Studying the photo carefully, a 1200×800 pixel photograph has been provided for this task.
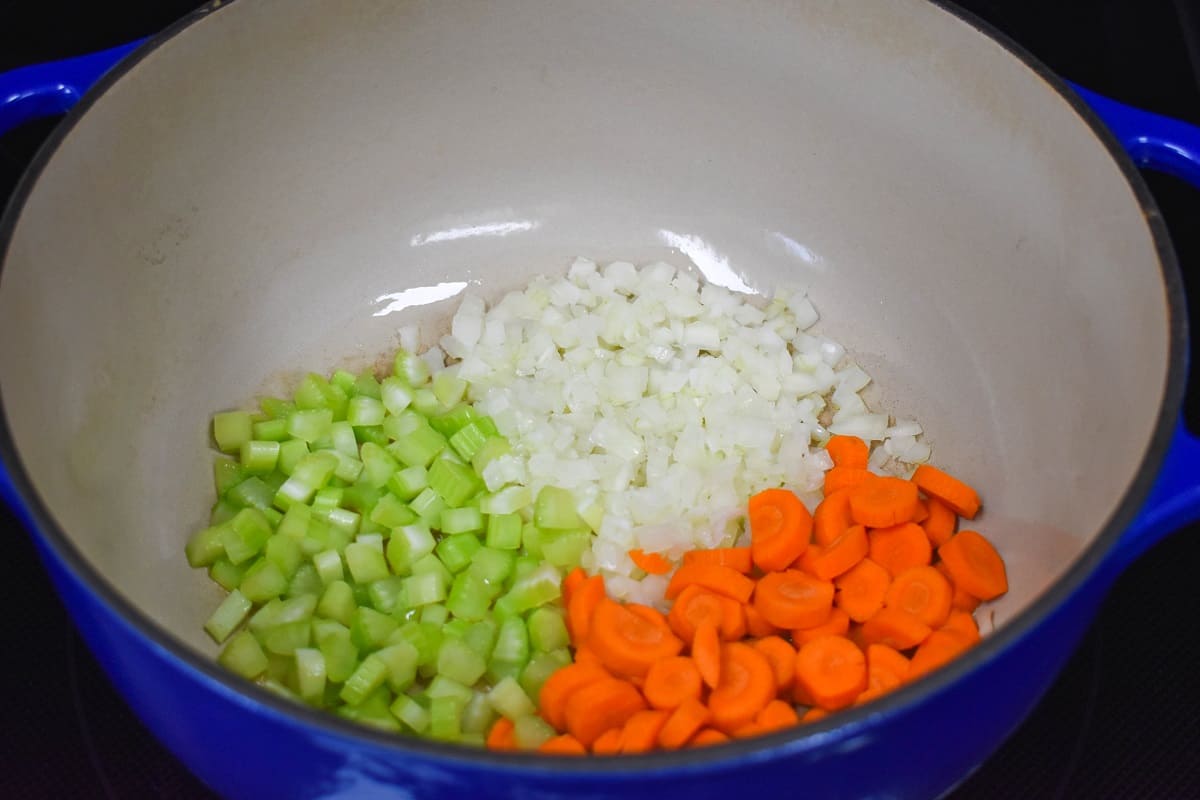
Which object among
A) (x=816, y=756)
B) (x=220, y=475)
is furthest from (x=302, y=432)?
(x=816, y=756)

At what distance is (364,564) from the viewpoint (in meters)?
1.46

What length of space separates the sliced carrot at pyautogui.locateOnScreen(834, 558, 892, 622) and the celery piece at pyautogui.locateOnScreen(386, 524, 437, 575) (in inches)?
20.6

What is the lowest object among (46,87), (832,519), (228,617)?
(228,617)

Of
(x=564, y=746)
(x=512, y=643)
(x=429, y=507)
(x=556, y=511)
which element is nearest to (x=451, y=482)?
(x=429, y=507)

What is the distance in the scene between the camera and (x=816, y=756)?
0.88m

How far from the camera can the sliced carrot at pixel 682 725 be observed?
3.88 feet

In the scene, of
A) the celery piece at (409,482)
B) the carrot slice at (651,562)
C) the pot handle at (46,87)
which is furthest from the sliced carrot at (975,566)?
the pot handle at (46,87)

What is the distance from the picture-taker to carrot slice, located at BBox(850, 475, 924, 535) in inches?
57.1

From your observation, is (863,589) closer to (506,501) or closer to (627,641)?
(627,641)

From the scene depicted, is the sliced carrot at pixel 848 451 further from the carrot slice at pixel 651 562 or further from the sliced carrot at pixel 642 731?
the sliced carrot at pixel 642 731

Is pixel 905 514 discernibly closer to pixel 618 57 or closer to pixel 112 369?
pixel 618 57

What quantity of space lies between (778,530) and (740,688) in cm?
24

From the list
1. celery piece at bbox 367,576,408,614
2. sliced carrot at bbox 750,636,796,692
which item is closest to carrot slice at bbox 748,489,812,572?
sliced carrot at bbox 750,636,796,692

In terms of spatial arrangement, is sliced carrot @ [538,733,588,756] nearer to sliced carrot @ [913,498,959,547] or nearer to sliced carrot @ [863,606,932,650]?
sliced carrot @ [863,606,932,650]
